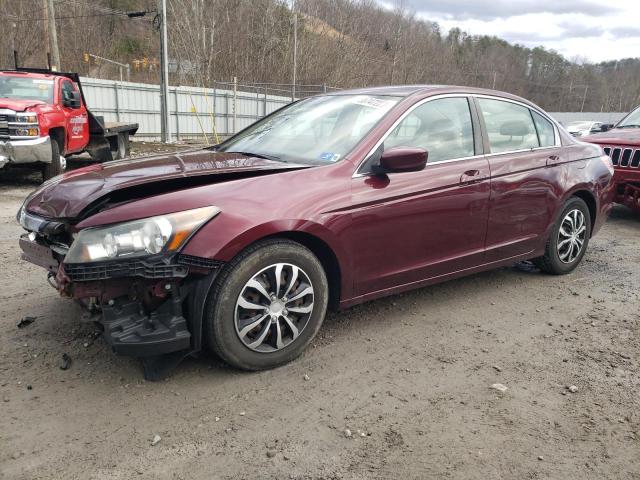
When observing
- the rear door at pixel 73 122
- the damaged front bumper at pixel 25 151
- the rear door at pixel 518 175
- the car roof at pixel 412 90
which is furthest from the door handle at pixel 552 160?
the rear door at pixel 73 122

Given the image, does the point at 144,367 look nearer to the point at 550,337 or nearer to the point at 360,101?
the point at 360,101

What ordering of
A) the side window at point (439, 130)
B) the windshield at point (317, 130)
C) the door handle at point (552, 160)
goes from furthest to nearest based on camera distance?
the door handle at point (552, 160)
the side window at point (439, 130)
the windshield at point (317, 130)

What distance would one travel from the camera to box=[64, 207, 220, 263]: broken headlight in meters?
2.56

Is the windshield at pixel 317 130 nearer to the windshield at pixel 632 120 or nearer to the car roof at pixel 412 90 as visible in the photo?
the car roof at pixel 412 90

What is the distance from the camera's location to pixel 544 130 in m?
4.70

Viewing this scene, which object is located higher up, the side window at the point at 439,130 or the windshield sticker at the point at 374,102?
the windshield sticker at the point at 374,102

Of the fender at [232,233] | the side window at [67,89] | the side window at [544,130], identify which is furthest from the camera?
the side window at [67,89]

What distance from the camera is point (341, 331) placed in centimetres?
362

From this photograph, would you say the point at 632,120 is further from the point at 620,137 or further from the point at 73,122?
the point at 73,122

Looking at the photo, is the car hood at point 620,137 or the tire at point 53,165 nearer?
the car hood at point 620,137

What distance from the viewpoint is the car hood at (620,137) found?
23.5ft

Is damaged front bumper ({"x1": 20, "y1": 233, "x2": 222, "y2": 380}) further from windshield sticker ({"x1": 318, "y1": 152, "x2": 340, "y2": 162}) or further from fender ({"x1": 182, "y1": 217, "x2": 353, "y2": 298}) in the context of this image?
windshield sticker ({"x1": 318, "y1": 152, "x2": 340, "y2": 162})

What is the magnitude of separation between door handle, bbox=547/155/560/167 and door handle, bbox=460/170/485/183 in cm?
98

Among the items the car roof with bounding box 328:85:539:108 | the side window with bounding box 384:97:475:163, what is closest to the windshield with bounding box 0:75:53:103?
the car roof with bounding box 328:85:539:108
